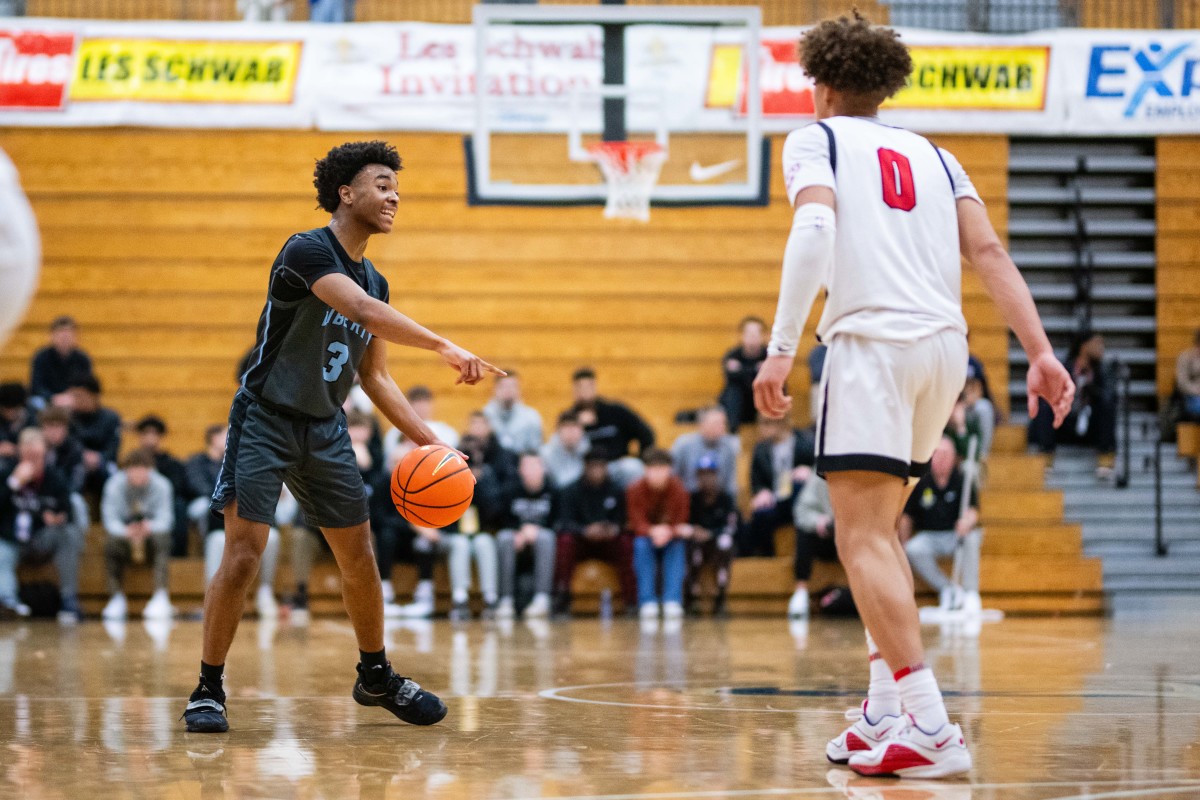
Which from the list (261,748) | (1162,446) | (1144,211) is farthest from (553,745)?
(1144,211)

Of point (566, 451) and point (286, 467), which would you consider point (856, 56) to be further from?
point (566, 451)

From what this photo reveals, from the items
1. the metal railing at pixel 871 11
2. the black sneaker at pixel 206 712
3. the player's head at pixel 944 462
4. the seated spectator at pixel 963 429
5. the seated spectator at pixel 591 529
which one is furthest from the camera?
the metal railing at pixel 871 11

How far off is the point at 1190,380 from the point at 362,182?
1163 centimetres

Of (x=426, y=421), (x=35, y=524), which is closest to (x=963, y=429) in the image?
(x=426, y=421)

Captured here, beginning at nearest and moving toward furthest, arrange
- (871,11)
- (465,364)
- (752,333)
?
(465,364)
(752,333)
(871,11)

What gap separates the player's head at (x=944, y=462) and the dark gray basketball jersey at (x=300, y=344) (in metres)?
7.82

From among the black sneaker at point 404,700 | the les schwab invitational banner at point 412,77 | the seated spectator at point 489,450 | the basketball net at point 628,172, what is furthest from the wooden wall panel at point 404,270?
the black sneaker at point 404,700

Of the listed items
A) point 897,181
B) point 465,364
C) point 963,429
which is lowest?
point 963,429

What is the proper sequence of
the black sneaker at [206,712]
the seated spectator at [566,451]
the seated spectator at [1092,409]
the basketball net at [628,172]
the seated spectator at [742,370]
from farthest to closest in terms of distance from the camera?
the seated spectator at [1092,409] < the seated spectator at [742,370] < the seated spectator at [566,451] < the basketball net at [628,172] < the black sneaker at [206,712]

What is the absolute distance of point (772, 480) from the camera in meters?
13.4

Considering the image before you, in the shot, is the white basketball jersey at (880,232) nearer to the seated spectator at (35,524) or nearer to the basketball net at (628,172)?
the basketball net at (628,172)

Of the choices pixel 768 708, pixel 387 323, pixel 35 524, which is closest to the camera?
pixel 387 323

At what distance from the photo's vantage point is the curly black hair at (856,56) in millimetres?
4598

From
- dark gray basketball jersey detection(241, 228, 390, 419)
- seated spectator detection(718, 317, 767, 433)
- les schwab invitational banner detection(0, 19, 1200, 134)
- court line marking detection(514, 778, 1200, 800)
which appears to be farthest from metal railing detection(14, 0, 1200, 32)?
court line marking detection(514, 778, 1200, 800)
